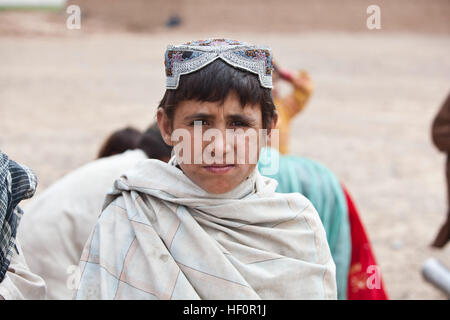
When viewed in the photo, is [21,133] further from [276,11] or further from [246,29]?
[276,11]

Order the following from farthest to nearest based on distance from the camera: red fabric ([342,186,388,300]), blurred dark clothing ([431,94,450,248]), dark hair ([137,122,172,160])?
blurred dark clothing ([431,94,450,248])
dark hair ([137,122,172,160])
red fabric ([342,186,388,300])

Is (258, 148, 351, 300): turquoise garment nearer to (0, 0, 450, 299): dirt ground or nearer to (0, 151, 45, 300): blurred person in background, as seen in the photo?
(0, 151, 45, 300): blurred person in background

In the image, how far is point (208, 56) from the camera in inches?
63.0

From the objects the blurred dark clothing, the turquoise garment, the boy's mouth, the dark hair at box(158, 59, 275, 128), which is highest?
the dark hair at box(158, 59, 275, 128)

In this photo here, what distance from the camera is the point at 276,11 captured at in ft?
138

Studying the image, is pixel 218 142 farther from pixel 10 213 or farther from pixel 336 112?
pixel 336 112

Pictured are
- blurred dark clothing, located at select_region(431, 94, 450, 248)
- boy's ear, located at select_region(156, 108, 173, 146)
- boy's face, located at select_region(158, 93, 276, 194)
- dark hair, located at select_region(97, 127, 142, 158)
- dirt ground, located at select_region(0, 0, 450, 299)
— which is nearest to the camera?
boy's face, located at select_region(158, 93, 276, 194)

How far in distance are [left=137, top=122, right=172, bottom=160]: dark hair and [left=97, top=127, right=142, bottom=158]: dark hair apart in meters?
0.48

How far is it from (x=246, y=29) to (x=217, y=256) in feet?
126

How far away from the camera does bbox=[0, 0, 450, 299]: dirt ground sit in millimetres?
6512

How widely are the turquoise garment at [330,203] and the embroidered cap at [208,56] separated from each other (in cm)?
142

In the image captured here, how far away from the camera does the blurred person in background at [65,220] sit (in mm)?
3084

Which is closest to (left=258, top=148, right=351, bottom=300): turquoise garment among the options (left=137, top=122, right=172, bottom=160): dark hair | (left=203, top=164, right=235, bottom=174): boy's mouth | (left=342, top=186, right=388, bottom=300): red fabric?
(left=342, top=186, right=388, bottom=300): red fabric

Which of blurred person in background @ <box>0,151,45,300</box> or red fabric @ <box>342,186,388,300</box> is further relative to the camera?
red fabric @ <box>342,186,388,300</box>
